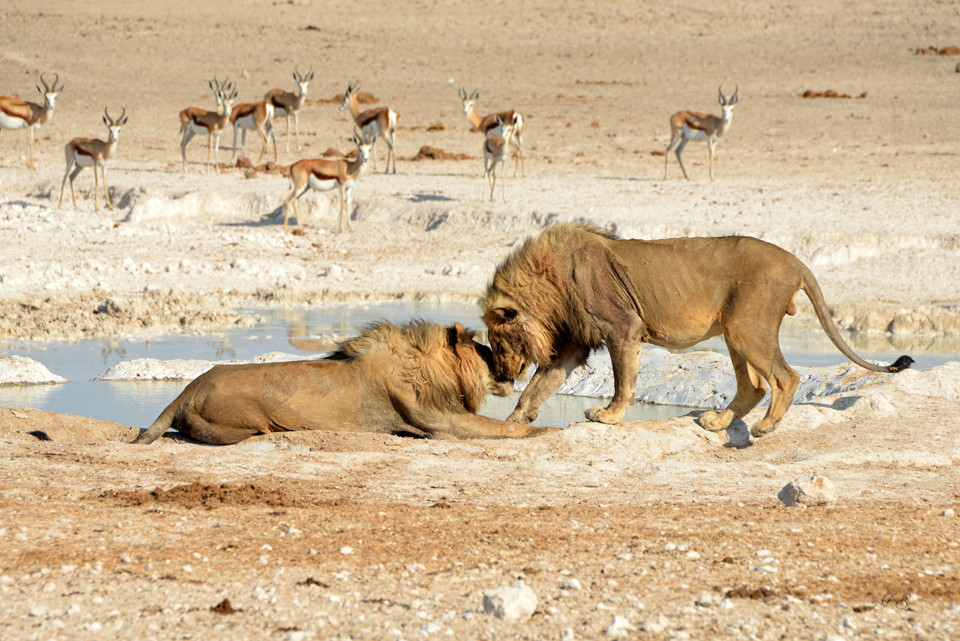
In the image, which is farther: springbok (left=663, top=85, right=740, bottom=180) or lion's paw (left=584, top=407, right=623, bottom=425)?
springbok (left=663, top=85, right=740, bottom=180)

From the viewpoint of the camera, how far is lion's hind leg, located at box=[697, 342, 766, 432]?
301 inches

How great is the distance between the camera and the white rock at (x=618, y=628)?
3.82m

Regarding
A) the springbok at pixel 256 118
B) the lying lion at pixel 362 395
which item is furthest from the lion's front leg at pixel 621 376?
the springbok at pixel 256 118

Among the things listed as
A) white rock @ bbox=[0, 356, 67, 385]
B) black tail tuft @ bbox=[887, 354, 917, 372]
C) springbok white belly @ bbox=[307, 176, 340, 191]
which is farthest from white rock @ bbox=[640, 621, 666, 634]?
springbok white belly @ bbox=[307, 176, 340, 191]

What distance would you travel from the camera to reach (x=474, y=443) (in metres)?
7.11

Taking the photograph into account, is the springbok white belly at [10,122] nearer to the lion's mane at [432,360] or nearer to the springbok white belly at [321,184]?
the springbok white belly at [321,184]

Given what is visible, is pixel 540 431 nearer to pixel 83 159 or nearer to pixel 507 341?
pixel 507 341

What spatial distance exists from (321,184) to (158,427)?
1294 cm

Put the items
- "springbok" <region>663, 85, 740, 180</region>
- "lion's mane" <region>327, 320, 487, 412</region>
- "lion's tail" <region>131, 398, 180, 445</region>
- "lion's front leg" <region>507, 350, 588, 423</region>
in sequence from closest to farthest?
"lion's tail" <region>131, 398, 180, 445</region> < "lion's mane" <region>327, 320, 487, 412</region> < "lion's front leg" <region>507, 350, 588, 423</region> < "springbok" <region>663, 85, 740, 180</region>

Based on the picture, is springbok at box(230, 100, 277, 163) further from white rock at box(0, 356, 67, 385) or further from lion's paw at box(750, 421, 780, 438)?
lion's paw at box(750, 421, 780, 438)

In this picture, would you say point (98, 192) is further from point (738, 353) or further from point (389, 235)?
point (738, 353)

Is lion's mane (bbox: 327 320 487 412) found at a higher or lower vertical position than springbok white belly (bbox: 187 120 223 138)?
lower

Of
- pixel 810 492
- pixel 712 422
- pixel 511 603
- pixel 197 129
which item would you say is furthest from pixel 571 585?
pixel 197 129

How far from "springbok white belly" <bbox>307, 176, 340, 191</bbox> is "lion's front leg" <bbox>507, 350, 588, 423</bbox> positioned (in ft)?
41.5
